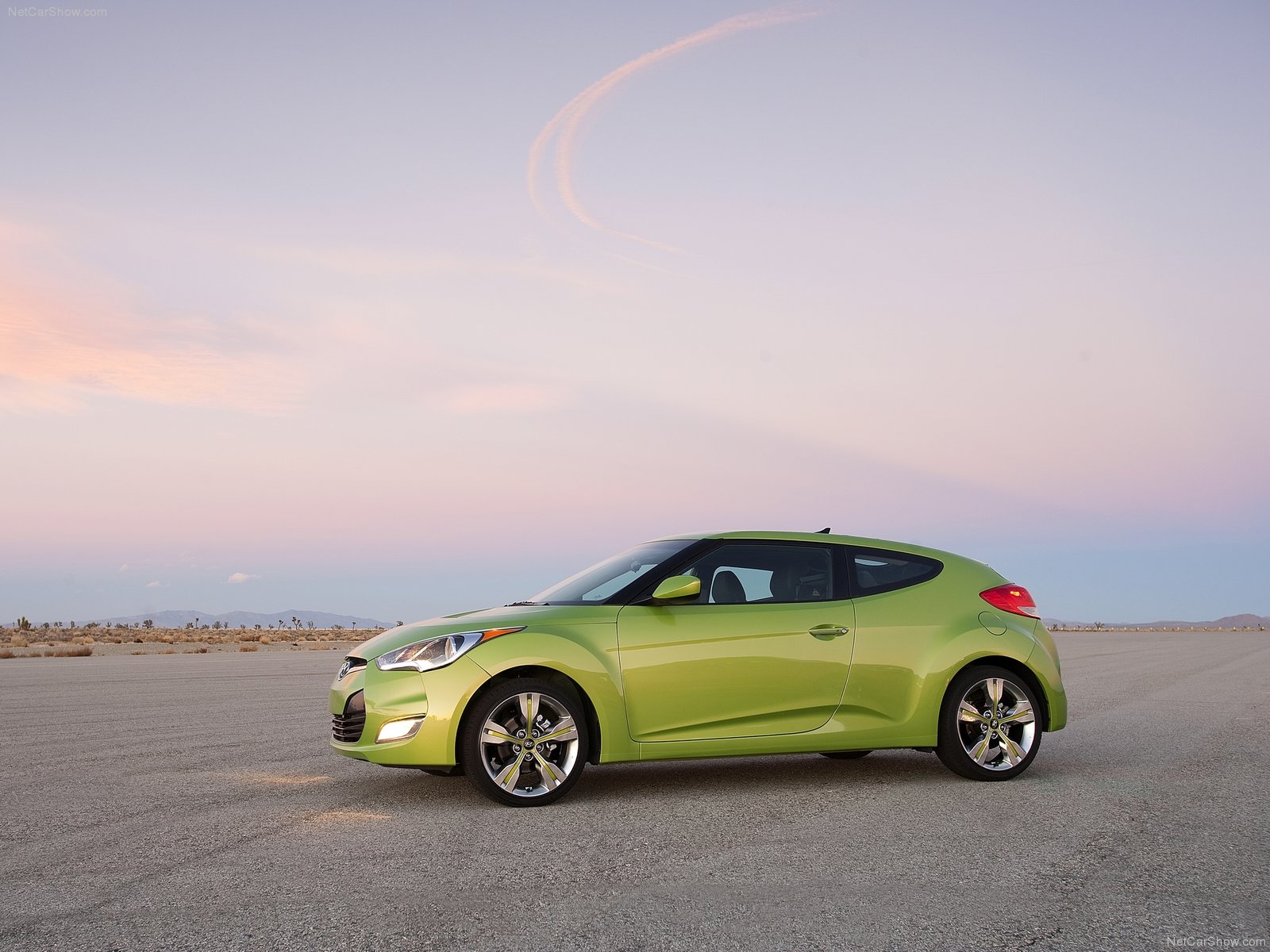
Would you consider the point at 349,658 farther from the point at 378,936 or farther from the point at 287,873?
the point at 378,936

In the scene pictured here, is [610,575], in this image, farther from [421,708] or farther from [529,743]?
[421,708]

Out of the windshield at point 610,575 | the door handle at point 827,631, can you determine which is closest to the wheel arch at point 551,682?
the windshield at point 610,575

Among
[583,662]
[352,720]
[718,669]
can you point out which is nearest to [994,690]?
[718,669]

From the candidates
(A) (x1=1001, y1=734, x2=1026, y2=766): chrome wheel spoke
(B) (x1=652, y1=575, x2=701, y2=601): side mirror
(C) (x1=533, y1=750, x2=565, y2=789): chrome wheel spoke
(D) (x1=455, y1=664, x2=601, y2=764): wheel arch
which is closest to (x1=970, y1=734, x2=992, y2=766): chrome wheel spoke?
(A) (x1=1001, y1=734, x2=1026, y2=766): chrome wheel spoke

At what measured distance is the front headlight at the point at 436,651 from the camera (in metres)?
7.51

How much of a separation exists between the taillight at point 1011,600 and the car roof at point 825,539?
37 centimetres

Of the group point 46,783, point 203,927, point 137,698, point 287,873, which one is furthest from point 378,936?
point 137,698

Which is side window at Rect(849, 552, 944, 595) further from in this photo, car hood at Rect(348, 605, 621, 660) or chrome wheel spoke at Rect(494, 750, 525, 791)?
chrome wheel spoke at Rect(494, 750, 525, 791)

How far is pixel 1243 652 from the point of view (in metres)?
Answer: 31.2

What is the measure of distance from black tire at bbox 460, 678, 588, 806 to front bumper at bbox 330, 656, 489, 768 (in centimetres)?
12

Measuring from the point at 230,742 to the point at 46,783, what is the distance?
8.16ft

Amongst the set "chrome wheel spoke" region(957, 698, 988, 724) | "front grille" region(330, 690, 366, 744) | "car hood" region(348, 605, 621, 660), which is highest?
"car hood" region(348, 605, 621, 660)

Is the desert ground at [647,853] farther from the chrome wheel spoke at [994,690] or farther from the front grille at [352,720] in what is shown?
the chrome wheel spoke at [994,690]

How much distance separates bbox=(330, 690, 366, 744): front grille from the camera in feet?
25.0
